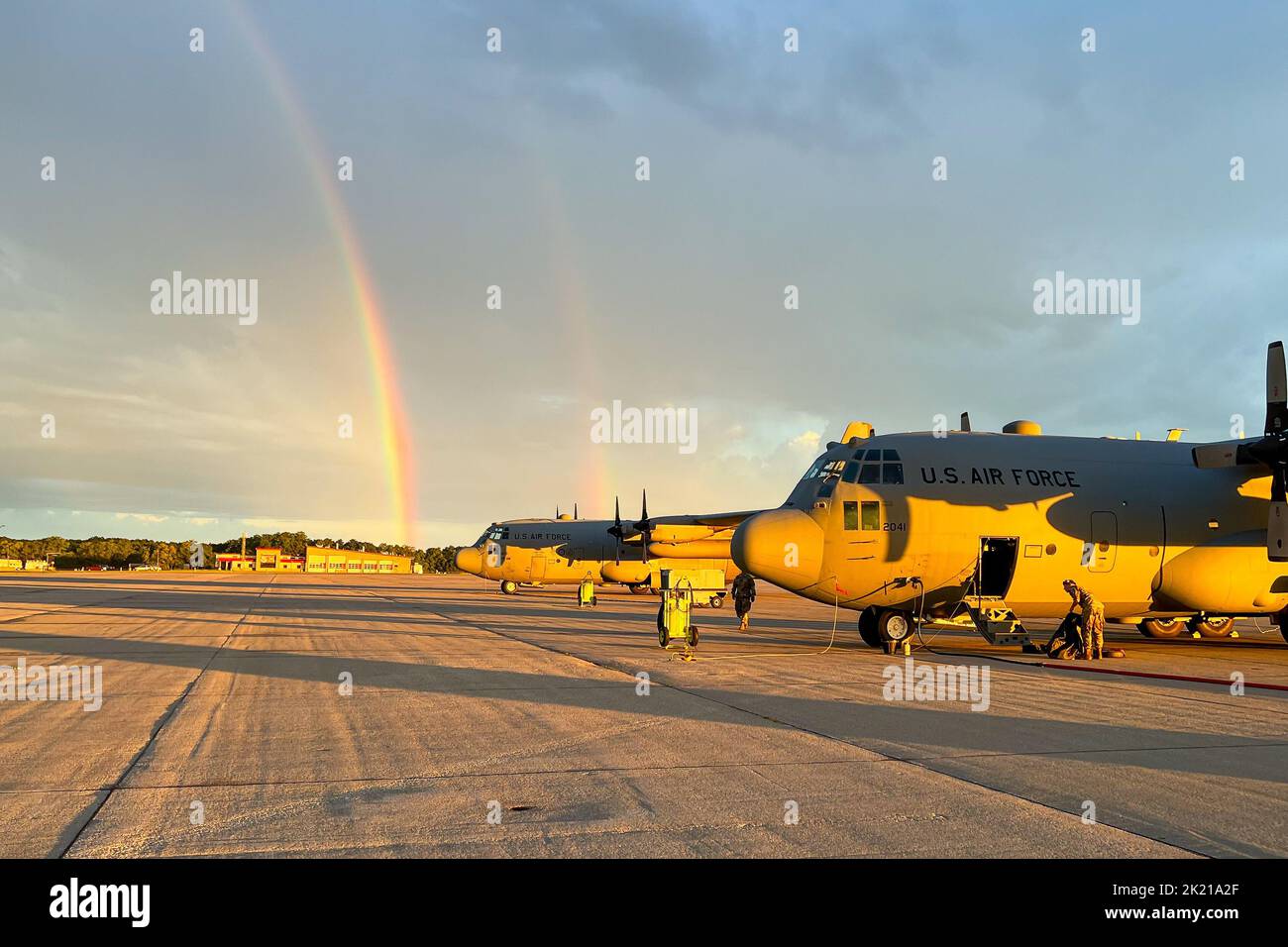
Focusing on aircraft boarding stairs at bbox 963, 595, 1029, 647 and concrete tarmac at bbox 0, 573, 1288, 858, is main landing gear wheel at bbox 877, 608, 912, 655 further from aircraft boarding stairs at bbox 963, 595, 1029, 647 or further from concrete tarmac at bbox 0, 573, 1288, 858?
concrete tarmac at bbox 0, 573, 1288, 858

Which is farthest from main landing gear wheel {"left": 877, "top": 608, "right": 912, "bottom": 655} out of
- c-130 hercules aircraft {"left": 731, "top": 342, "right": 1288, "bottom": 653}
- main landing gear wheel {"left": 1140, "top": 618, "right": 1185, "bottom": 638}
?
main landing gear wheel {"left": 1140, "top": 618, "right": 1185, "bottom": 638}

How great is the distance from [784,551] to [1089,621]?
641cm

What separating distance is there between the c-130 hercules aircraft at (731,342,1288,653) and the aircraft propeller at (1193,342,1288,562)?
0.09ft

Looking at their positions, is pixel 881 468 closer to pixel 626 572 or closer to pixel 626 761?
pixel 626 761

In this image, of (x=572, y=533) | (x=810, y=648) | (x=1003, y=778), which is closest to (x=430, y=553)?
(x=572, y=533)

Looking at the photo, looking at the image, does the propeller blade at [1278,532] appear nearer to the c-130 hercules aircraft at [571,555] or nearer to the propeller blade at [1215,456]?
the propeller blade at [1215,456]

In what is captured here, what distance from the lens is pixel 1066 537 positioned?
1947 centimetres

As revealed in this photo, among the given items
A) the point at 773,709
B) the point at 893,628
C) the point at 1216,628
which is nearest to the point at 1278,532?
the point at 893,628

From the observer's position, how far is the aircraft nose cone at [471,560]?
48.8 metres

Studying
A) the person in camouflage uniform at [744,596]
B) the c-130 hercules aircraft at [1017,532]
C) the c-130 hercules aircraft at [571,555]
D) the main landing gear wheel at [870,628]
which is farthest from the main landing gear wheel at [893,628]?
Result: the c-130 hercules aircraft at [571,555]
